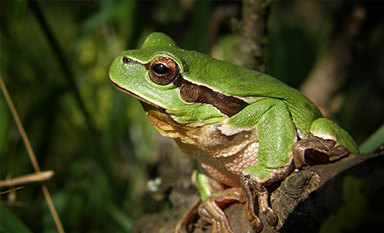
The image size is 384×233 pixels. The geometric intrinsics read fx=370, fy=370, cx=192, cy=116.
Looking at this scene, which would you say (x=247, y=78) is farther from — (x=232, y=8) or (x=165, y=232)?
(x=232, y=8)

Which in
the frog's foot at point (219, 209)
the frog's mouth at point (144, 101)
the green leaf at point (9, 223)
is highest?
the frog's mouth at point (144, 101)

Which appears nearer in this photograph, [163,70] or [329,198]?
[329,198]

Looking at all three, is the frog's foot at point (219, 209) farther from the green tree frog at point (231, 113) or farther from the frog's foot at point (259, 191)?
the frog's foot at point (259, 191)

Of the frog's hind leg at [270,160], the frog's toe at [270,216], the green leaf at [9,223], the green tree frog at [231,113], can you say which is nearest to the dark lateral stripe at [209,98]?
the green tree frog at [231,113]

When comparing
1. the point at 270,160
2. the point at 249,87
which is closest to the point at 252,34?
the point at 249,87

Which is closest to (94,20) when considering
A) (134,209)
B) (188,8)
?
(188,8)

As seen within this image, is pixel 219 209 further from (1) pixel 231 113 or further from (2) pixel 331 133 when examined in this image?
(2) pixel 331 133
